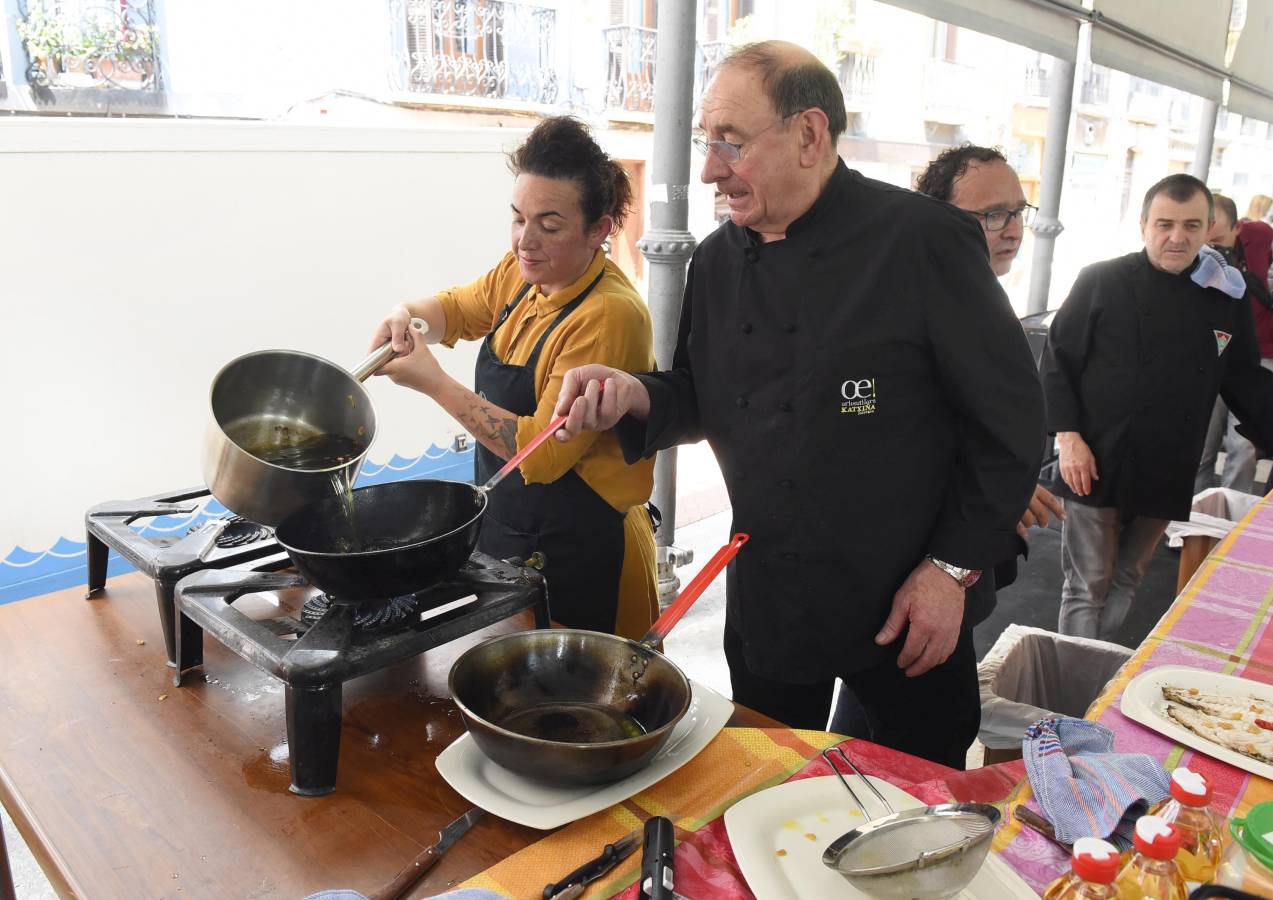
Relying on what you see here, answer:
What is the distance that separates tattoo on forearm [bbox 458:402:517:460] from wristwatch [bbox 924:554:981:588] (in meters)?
0.81

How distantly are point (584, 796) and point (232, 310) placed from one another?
7.85 feet

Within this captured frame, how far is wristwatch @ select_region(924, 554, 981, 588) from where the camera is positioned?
1531 mm

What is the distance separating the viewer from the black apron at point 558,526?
1881mm

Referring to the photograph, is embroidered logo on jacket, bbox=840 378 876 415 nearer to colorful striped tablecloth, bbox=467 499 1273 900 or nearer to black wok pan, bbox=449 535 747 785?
black wok pan, bbox=449 535 747 785

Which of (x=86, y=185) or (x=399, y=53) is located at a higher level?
(x=399, y=53)

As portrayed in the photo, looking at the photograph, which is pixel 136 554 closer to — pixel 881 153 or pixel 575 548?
pixel 575 548

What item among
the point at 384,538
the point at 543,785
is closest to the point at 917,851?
the point at 543,785

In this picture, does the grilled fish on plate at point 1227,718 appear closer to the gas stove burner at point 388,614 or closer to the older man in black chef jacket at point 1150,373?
the gas stove burner at point 388,614

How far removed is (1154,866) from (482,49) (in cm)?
730

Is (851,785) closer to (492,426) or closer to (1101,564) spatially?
(492,426)

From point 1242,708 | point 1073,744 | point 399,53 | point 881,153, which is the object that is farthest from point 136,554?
point 881,153

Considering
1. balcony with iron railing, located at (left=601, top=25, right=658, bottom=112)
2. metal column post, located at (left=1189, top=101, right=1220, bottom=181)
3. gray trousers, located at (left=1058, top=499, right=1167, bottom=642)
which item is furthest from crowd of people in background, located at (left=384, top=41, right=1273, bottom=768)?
metal column post, located at (left=1189, top=101, right=1220, bottom=181)

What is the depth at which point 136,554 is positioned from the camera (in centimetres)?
152

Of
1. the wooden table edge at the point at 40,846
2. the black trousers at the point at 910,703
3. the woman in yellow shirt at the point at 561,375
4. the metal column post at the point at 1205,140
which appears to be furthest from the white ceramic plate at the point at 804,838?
the metal column post at the point at 1205,140
